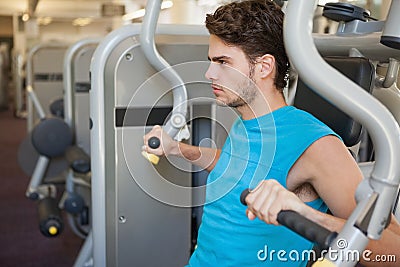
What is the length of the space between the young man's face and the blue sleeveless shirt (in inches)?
3.2

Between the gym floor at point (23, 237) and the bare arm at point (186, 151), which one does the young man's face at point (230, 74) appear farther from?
the gym floor at point (23, 237)

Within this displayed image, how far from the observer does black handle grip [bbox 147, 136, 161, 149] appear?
152 centimetres

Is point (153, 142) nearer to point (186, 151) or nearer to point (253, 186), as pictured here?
point (186, 151)

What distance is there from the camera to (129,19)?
12445 mm

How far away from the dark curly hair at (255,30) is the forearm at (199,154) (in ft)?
1.30

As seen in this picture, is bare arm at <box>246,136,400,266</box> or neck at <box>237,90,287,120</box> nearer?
bare arm at <box>246,136,400,266</box>

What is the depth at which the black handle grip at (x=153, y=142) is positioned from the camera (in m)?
1.52

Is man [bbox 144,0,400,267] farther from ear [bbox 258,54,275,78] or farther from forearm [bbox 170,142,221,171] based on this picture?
forearm [bbox 170,142,221,171]

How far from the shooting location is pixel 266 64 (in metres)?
1.21

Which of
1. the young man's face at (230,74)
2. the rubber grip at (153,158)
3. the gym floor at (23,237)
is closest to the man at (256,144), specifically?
the young man's face at (230,74)

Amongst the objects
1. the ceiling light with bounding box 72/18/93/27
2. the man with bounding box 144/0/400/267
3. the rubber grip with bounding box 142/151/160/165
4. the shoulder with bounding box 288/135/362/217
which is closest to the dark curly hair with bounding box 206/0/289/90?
the man with bounding box 144/0/400/267

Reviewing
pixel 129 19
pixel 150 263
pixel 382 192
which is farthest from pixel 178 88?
pixel 129 19

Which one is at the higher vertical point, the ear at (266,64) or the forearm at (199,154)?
the ear at (266,64)

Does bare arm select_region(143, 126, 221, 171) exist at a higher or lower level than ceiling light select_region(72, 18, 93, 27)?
higher
